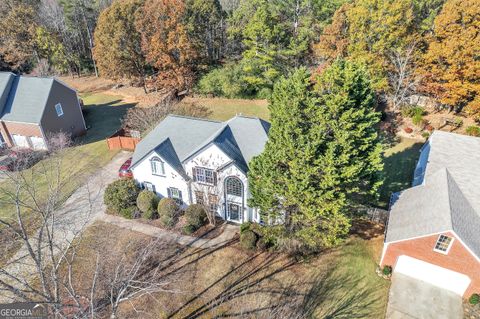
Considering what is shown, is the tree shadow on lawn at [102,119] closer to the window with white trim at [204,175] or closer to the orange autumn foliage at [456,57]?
the window with white trim at [204,175]

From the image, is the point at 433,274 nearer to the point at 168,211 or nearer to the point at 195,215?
the point at 195,215

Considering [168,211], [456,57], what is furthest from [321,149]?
[456,57]

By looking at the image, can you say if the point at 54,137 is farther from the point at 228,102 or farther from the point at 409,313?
the point at 409,313

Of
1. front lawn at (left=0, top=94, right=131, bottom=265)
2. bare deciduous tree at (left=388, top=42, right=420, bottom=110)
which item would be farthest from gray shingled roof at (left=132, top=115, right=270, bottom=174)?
bare deciduous tree at (left=388, top=42, right=420, bottom=110)

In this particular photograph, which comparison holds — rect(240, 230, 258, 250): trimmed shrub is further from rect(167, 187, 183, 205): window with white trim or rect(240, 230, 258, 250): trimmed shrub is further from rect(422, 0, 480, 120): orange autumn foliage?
rect(422, 0, 480, 120): orange autumn foliage

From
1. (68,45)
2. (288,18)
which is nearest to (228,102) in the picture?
(288,18)
